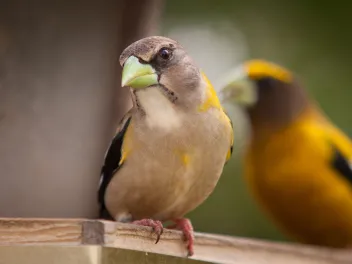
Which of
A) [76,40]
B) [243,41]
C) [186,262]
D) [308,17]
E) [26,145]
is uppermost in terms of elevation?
[308,17]

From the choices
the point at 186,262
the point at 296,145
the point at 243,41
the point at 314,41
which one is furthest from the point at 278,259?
the point at 314,41

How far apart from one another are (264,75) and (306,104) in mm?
282

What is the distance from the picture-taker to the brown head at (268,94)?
235 centimetres

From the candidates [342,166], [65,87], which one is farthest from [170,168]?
[342,166]

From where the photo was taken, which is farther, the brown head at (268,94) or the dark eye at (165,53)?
the brown head at (268,94)

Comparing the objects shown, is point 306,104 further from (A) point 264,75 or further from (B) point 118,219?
(B) point 118,219

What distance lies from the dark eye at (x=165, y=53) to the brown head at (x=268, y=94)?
1.03 m

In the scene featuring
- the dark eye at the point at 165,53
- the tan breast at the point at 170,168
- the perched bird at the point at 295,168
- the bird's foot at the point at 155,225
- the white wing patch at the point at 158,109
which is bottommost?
the bird's foot at the point at 155,225

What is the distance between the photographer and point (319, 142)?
2.55m

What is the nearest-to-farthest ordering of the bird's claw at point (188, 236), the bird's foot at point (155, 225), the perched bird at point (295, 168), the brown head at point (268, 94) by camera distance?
1. the bird's foot at point (155, 225)
2. the bird's claw at point (188, 236)
3. the brown head at point (268, 94)
4. the perched bird at point (295, 168)

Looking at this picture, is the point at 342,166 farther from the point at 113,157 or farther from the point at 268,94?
the point at 113,157

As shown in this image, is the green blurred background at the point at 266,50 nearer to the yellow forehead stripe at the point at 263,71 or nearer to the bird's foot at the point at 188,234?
the yellow forehead stripe at the point at 263,71

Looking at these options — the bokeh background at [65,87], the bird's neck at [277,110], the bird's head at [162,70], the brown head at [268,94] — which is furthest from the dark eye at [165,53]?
the bird's neck at [277,110]

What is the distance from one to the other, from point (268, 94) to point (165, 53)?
1.40 m
